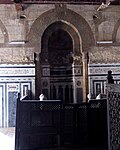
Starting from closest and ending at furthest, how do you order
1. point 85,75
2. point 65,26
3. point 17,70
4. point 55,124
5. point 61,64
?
point 55,124 → point 17,70 → point 85,75 → point 65,26 → point 61,64

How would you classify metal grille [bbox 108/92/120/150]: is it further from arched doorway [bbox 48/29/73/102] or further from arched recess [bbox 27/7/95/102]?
arched doorway [bbox 48/29/73/102]

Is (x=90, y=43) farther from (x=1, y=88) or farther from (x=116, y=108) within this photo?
(x=116, y=108)

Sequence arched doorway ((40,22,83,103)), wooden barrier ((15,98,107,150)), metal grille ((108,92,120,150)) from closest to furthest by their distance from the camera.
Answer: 1. metal grille ((108,92,120,150))
2. wooden barrier ((15,98,107,150))
3. arched doorway ((40,22,83,103))

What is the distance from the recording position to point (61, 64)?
7375mm

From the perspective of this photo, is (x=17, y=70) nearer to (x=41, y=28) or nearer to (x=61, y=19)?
(x=41, y=28)

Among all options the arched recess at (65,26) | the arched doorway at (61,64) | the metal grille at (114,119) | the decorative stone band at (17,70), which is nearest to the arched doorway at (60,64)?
the arched doorway at (61,64)

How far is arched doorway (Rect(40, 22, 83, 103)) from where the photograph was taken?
7113 mm

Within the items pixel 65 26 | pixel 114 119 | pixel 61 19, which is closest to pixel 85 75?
pixel 65 26

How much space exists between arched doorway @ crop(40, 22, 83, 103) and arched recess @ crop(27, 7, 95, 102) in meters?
0.08

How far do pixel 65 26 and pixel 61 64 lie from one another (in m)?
1.00

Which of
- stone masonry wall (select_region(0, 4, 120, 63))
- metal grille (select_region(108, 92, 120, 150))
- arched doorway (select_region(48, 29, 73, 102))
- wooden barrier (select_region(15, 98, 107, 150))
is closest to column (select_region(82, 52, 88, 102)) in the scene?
stone masonry wall (select_region(0, 4, 120, 63))

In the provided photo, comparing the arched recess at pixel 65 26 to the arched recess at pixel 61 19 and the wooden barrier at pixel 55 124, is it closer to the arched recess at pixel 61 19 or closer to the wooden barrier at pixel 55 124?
the arched recess at pixel 61 19

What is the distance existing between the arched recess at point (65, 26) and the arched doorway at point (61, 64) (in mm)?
79

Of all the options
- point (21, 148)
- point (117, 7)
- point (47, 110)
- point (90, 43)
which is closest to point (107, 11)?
point (117, 7)
